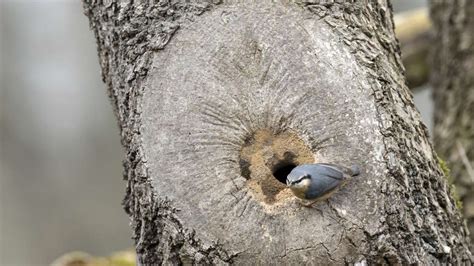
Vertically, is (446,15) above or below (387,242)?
above

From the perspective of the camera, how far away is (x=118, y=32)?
1883mm

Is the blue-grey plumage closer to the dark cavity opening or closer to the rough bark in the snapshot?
the dark cavity opening

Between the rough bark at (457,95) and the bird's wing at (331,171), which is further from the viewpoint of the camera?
the rough bark at (457,95)

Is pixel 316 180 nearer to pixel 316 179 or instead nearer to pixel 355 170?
pixel 316 179

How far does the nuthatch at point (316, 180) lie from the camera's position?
5.27 feet

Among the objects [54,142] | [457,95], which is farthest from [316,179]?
[54,142]

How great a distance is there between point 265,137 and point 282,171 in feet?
0.31

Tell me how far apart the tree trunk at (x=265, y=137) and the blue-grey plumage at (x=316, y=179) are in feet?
0.16

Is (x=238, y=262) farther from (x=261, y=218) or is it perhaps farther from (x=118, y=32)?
(x=118, y=32)

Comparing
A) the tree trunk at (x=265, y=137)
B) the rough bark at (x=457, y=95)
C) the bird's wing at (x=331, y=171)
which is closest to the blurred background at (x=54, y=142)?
the rough bark at (x=457, y=95)

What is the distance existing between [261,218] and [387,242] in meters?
0.27

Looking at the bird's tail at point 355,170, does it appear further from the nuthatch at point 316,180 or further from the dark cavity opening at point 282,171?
the dark cavity opening at point 282,171

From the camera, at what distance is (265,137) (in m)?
1.77

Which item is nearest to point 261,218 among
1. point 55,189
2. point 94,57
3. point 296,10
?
point 296,10
